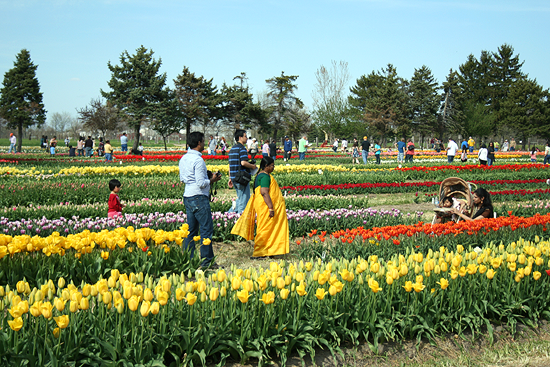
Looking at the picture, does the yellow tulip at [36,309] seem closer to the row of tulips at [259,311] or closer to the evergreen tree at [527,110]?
the row of tulips at [259,311]

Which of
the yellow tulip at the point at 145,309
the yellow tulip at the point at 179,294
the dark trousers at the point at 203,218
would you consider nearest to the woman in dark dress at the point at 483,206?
the dark trousers at the point at 203,218

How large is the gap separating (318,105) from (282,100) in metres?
5.37

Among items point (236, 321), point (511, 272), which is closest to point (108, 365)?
point (236, 321)

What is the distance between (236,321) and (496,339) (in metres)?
2.42

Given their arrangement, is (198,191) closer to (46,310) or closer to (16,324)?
(46,310)

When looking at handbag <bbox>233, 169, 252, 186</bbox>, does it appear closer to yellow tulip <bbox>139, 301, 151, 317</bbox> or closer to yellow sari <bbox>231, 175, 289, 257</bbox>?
yellow sari <bbox>231, 175, 289, 257</bbox>

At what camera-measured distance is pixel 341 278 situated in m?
4.23

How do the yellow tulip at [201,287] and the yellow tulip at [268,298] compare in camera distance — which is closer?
the yellow tulip at [268,298]

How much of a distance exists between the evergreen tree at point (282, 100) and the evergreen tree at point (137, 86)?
21969 millimetres

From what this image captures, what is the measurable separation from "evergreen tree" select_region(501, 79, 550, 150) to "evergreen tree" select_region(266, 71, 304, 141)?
2889 centimetres

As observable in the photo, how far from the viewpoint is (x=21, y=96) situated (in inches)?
1668

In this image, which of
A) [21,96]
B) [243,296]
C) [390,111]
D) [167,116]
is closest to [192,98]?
[167,116]

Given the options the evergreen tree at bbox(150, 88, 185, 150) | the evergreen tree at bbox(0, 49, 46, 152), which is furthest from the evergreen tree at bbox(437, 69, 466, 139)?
the evergreen tree at bbox(0, 49, 46, 152)

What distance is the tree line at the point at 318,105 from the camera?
42.1m
